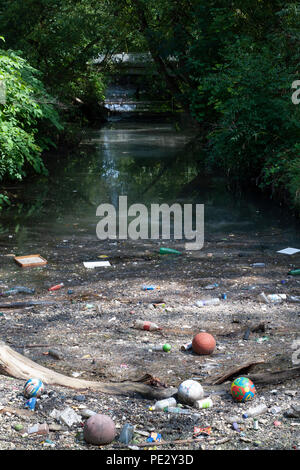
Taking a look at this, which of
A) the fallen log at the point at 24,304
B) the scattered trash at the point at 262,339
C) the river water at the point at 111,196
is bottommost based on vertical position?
the scattered trash at the point at 262,339

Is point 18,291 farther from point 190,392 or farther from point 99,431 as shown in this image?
point 99,431

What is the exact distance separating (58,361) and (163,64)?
704 inches

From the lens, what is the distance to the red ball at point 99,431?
10.8 ft

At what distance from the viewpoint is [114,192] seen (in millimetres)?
12609

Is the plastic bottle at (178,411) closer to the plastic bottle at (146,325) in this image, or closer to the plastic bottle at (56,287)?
the plastic bottle at (146,325)

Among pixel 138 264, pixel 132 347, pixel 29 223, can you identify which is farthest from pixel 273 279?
pixel 29 223

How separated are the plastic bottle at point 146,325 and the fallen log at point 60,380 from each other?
1.17m

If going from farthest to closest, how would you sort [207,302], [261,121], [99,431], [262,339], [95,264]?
[261,121]
[95,264]
[207,302]
[262,339]
[99,431]

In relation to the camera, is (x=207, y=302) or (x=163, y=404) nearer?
(x=163, y=404)

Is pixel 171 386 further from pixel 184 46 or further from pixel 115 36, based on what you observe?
pixel 115 36

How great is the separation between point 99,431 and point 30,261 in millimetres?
4513

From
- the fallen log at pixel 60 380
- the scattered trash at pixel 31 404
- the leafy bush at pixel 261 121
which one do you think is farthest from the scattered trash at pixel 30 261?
the leafy bush at pixel 261 121

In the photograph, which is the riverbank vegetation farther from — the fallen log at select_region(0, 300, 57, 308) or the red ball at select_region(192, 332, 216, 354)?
the red ball at select_region(192, 332, 216, 354)

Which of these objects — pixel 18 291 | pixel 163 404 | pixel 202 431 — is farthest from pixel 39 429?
pixel 18 291
